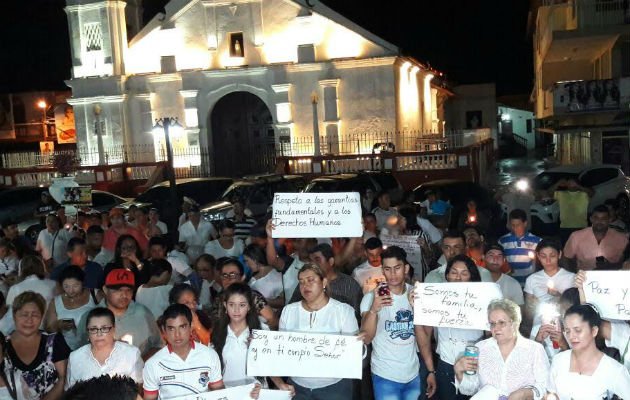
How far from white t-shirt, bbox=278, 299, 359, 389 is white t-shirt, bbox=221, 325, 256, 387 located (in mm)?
371

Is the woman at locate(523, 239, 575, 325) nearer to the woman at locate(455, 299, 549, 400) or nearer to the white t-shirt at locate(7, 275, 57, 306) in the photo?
the woman at locate(455, 299, 549, 400)

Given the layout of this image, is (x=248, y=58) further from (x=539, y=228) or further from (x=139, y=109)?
(x=539, y=228)

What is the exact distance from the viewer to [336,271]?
6.88 meters

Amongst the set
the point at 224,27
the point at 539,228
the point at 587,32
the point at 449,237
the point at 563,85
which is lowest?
the point at 539,228

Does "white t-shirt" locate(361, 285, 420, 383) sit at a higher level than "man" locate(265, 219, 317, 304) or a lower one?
lower

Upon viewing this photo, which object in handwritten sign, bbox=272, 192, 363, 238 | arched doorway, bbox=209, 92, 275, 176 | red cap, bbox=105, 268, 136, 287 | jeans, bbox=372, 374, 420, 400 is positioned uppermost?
arched doorway, bbox=209, 92, 275, 176

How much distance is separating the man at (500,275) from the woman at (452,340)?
32.3 inches

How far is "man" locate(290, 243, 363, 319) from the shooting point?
6492 millimetres

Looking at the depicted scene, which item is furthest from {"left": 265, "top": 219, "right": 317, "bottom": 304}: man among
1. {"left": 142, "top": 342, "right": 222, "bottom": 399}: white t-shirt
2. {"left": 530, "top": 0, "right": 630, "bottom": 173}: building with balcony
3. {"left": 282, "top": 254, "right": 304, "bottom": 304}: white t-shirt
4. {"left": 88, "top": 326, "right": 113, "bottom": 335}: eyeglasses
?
{"left": 530, "top": 0, "right": 630, "bottom": 173}: building with balcony

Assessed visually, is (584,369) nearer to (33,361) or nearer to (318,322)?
(318,322)

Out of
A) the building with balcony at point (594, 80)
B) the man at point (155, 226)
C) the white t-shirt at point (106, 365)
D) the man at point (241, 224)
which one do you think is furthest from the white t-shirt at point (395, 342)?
the building with balcony at point (594, 80)

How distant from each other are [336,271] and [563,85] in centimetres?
2107

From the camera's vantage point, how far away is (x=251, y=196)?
18750 millimetres

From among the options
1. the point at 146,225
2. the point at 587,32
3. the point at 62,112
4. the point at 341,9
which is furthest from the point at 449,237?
the point at 62,112
